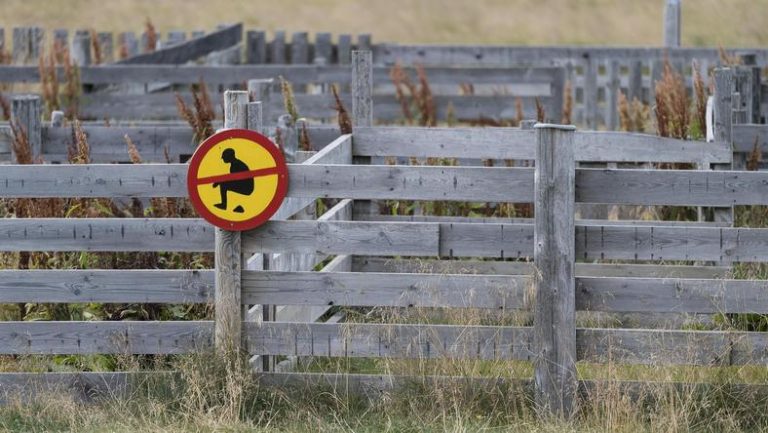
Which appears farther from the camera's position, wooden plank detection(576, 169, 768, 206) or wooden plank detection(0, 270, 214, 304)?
wooden plank detection(0, 270, 214, 304)

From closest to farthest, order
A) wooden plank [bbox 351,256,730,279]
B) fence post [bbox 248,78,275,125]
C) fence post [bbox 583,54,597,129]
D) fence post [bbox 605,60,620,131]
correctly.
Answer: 1. wooden plank [bbox 351,256,730,279]
2. fence post [bbox 248,78,275,125]
3. fence post [bbox 605,60,620,131]
4. fence post [bbox 583,54,597,129]

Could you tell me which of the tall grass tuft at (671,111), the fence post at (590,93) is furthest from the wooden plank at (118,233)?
the fence post at (590,93)

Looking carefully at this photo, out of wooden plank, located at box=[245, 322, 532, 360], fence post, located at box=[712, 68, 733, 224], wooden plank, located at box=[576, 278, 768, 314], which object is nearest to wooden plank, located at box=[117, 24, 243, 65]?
fence post, located at box=[712, 68, 733, 224]

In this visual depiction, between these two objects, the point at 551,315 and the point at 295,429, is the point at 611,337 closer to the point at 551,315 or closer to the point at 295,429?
the point at 551,315

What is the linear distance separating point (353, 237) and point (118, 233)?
1.19 m

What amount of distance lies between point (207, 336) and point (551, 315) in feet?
5.56

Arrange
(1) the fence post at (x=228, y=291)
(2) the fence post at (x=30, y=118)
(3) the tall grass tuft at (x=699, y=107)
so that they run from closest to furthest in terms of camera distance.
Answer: (1) the fence post at (x=228, y=291)
(2) the fence post at (x=30, y=118)
(3) the tall grass tuft at (x=699, y=107)

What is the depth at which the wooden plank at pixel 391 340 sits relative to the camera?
22.6 feet

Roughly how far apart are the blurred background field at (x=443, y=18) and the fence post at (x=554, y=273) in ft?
109

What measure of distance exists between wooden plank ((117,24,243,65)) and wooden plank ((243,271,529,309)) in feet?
37.1

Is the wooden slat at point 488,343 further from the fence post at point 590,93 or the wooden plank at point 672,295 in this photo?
the fence post at point 590,93

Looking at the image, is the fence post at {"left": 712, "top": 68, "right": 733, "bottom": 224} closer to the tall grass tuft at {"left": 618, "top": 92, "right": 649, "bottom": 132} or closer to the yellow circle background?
the tall grass tuft at {"left": 618, "top": 92, "right": 649, "bottom": 132}

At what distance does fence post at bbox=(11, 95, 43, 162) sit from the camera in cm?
1079

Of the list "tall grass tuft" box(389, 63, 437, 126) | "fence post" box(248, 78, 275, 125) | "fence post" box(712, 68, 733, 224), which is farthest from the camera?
"tall grass tuft" box(389, 63, 437, 126)
